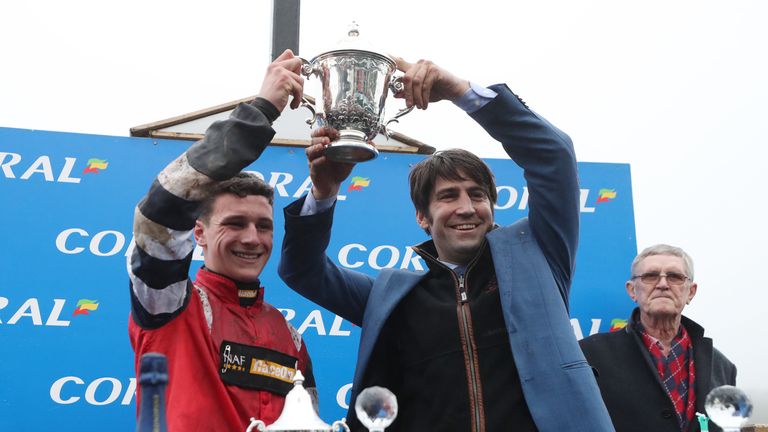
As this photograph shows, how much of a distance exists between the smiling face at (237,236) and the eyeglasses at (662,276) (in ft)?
6.50

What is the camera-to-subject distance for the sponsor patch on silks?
1.93 metres

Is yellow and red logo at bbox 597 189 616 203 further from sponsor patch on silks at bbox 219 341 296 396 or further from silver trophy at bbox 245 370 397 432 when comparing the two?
silver trophy at bbox 245 370 397 432

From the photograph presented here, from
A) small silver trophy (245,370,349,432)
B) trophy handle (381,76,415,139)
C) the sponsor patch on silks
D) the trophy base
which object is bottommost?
small silver trophy (245,370,349,432)

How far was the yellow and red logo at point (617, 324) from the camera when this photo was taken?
11.7 feet

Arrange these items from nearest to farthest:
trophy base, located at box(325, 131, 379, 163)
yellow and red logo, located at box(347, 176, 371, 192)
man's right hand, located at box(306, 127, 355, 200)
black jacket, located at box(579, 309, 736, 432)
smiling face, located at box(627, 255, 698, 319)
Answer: trophy base, located at box(325, 131, 379, 163)
man's right hand, located at box(306, 127, 355, 200)
black jacket, located at box(579, 309, 736, 432)
smiling face, located at box(627, 255, 698, 319)
yellow and red logo, located at box(347, 176, 371, 192)

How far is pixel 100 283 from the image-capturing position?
10.8 feet

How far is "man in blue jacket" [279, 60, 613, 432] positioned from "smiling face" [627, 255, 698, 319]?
4.39ft

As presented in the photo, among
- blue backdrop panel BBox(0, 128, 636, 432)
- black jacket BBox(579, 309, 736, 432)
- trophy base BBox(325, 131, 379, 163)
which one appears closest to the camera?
trophy base BBox(325, 131, 379, 163)

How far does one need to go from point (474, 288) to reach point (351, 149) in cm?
57

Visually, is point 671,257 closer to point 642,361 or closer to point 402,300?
point 642,361

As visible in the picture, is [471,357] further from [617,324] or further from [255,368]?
[617,324]

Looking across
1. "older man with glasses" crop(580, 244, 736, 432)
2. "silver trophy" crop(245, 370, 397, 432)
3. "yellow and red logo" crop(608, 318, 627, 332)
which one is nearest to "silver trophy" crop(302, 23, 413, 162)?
"silver trophy" crop(245, 370, 397, 432)

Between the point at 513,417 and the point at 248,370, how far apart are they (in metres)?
0.71

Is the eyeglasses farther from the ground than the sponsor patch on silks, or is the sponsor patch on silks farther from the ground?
the eyeglasses
